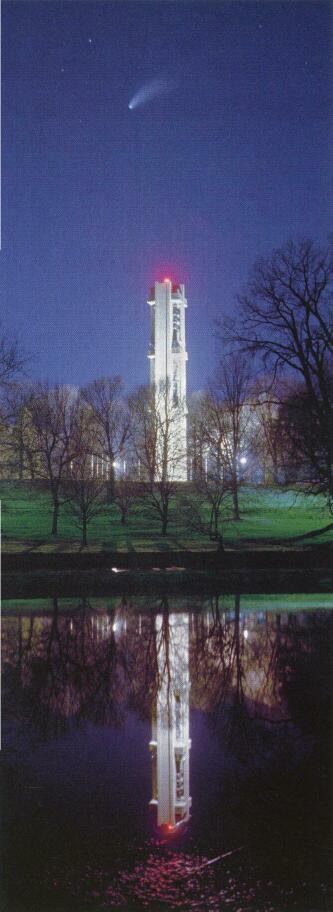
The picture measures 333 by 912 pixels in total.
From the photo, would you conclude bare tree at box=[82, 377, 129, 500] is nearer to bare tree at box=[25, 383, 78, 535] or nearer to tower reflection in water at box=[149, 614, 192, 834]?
bare tree at box=[25, 383, 78, 535]

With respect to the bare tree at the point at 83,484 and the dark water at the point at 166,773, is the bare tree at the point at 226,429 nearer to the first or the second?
the bare tree at the point at 83,484

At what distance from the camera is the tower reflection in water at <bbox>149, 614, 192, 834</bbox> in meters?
4.48

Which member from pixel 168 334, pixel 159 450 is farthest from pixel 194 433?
pixel 168 334

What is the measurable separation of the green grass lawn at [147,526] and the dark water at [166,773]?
12.5m

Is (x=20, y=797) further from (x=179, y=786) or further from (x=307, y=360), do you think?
(x=307, y=360)

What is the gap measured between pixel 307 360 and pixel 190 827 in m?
17.2

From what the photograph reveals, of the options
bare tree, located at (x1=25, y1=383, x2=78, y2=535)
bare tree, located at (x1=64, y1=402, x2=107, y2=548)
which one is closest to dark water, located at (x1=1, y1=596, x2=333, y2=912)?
bare tree, located at (x1=64, y1=402, x2=107, y2=548)

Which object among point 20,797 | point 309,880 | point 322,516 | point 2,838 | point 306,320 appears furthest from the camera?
point 322,516

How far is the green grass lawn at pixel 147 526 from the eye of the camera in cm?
2245

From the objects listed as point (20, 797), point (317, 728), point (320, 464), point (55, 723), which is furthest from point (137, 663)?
point (320, 464)

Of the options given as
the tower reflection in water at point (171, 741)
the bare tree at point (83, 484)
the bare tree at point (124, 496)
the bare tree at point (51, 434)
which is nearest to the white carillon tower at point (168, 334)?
the bare tree at point (83, 484)

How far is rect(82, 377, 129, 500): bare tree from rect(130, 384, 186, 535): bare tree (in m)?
0.93

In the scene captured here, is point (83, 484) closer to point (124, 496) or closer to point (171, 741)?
point (124, 496)

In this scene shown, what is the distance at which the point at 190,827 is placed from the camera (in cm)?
424
